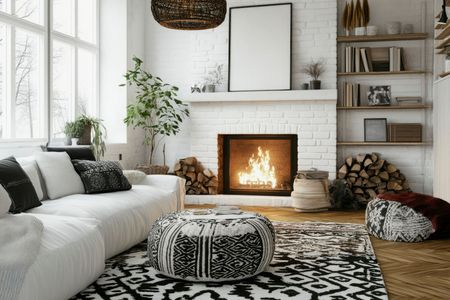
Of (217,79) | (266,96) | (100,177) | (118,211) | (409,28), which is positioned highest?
(409,28)

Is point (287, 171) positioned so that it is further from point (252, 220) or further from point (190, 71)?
point (252, 220)

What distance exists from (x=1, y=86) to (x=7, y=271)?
3218 millimetres

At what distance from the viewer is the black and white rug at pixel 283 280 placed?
3.06 meters

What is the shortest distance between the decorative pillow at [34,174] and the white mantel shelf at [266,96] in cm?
325

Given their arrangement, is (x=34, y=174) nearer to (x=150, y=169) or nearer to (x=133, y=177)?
(x=133, y=177)

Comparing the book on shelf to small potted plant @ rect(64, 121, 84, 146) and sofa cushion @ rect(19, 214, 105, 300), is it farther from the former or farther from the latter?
sofa cushion @ rect(19, 214, 105, 300)

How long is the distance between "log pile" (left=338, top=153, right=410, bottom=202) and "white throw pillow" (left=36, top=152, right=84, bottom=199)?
3727mm

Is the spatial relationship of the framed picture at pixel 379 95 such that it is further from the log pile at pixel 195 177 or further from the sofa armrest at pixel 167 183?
the sofa armrest at pixel 167 183

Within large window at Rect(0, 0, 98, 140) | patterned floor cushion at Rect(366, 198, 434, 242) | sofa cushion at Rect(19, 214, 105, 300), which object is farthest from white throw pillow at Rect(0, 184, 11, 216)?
patterned floor cushion at Rect(366, 198, 434, 242)

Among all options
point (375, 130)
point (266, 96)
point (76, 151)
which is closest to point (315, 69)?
point (266, 96)

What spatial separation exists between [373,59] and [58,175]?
4516 mm

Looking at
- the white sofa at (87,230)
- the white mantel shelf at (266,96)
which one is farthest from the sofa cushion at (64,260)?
the white mantel shelf at (266,96)

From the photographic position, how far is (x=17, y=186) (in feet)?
11.6

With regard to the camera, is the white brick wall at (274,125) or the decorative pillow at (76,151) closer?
the decorative pillow at (76,151)
